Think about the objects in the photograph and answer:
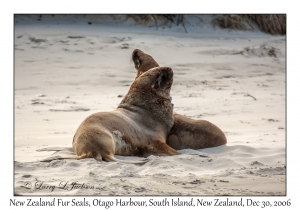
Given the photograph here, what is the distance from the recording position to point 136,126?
6711 millimetres

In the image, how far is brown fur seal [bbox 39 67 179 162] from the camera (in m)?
6.09

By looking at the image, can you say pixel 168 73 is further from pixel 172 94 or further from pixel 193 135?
pixel 172 94

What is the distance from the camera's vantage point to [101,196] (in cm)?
500

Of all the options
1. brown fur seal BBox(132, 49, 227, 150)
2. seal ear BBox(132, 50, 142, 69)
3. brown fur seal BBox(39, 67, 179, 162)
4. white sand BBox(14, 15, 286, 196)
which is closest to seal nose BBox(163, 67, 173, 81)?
brown fur seal BBox(39, 67, 179, 162)

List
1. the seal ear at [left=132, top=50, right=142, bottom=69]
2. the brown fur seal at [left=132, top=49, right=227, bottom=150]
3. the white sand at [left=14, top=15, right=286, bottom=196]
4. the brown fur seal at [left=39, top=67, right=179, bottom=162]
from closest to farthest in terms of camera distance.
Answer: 1. the white sand at [left=14, top=15, right=286, bottom=196]
2. the brown fur seal at [left=39, top=67, right=179, bottom=162]
3. the brown fur seal at [left=132, top=49, right=227, bottom=150]
4. the seal ear at [left=132, top=50, right=142, bottom=69]

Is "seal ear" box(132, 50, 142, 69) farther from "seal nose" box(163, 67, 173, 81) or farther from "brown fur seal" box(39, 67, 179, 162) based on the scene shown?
"seal nose" box(163, 67, 173, 81)

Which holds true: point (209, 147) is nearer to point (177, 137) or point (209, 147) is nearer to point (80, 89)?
point (177, 137)

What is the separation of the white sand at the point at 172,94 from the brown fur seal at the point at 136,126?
0.29 metres

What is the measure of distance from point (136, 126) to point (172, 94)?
412 cm

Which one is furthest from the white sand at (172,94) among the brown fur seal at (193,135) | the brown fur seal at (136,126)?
the brown fur seal at (136,126)

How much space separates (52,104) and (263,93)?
11.9ft

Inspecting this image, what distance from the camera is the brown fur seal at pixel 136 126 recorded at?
6.09 m

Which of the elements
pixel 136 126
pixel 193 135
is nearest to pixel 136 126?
pixel 136 126
